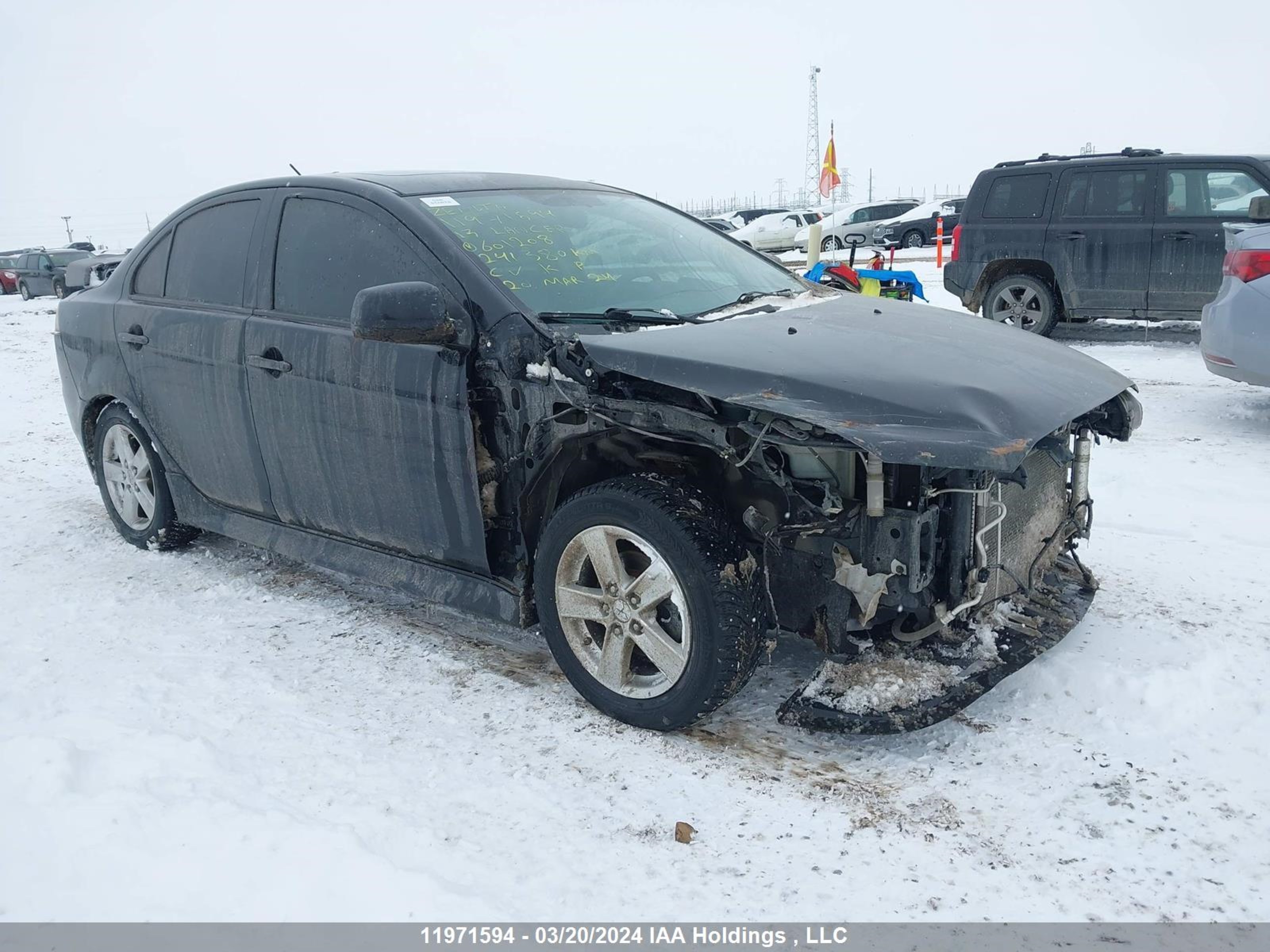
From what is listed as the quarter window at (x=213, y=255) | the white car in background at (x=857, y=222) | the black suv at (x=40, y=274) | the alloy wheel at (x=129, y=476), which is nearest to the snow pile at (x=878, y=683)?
the quarter window at (x=213, y=255)

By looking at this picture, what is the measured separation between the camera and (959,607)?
2.93 meters

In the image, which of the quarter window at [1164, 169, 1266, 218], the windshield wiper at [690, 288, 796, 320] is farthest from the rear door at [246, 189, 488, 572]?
the quarter window at [1164, 169, 1266, 218]

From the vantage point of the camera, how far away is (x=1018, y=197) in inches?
396

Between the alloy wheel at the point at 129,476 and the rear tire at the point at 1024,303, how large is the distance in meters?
8.12

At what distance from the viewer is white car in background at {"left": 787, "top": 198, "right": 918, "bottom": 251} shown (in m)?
29.2

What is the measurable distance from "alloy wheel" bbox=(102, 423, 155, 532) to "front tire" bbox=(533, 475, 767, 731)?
262cm

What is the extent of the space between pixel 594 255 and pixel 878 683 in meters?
1.78

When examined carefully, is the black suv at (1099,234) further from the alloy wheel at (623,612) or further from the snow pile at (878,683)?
the alloy wheel at (623,612)

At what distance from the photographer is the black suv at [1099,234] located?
359 inches

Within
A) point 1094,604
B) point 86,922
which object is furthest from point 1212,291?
point 86,922

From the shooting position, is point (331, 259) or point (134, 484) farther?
point (134, 484)
